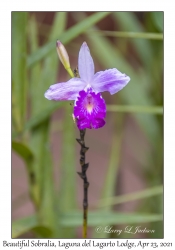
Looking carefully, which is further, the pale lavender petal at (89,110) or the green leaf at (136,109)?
the green leaf at (136,109)

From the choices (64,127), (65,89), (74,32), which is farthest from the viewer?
(64,127)

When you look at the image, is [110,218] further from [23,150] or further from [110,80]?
[110,80]

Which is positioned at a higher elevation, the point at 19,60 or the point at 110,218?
the point at 19,60

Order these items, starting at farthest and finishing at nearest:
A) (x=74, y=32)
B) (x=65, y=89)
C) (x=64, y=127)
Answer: (x=64, y=127) → (x=74, y=32) → (x=65, y=89)

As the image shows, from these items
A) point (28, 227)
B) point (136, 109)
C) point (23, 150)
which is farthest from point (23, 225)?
point (136, 109)

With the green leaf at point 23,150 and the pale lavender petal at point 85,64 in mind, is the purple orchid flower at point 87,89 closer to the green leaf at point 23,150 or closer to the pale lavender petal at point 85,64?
the pale lavender petal at point 85,64

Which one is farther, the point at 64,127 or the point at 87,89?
the point at 64,127

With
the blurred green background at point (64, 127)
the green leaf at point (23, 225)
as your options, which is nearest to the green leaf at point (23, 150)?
the blurred green background at point (64, 127)

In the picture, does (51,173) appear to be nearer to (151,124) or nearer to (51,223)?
(51,223)

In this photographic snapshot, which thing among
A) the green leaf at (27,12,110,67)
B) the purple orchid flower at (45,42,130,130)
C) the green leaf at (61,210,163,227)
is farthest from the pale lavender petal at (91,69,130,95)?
the green leaf at (61,210,163,227)
